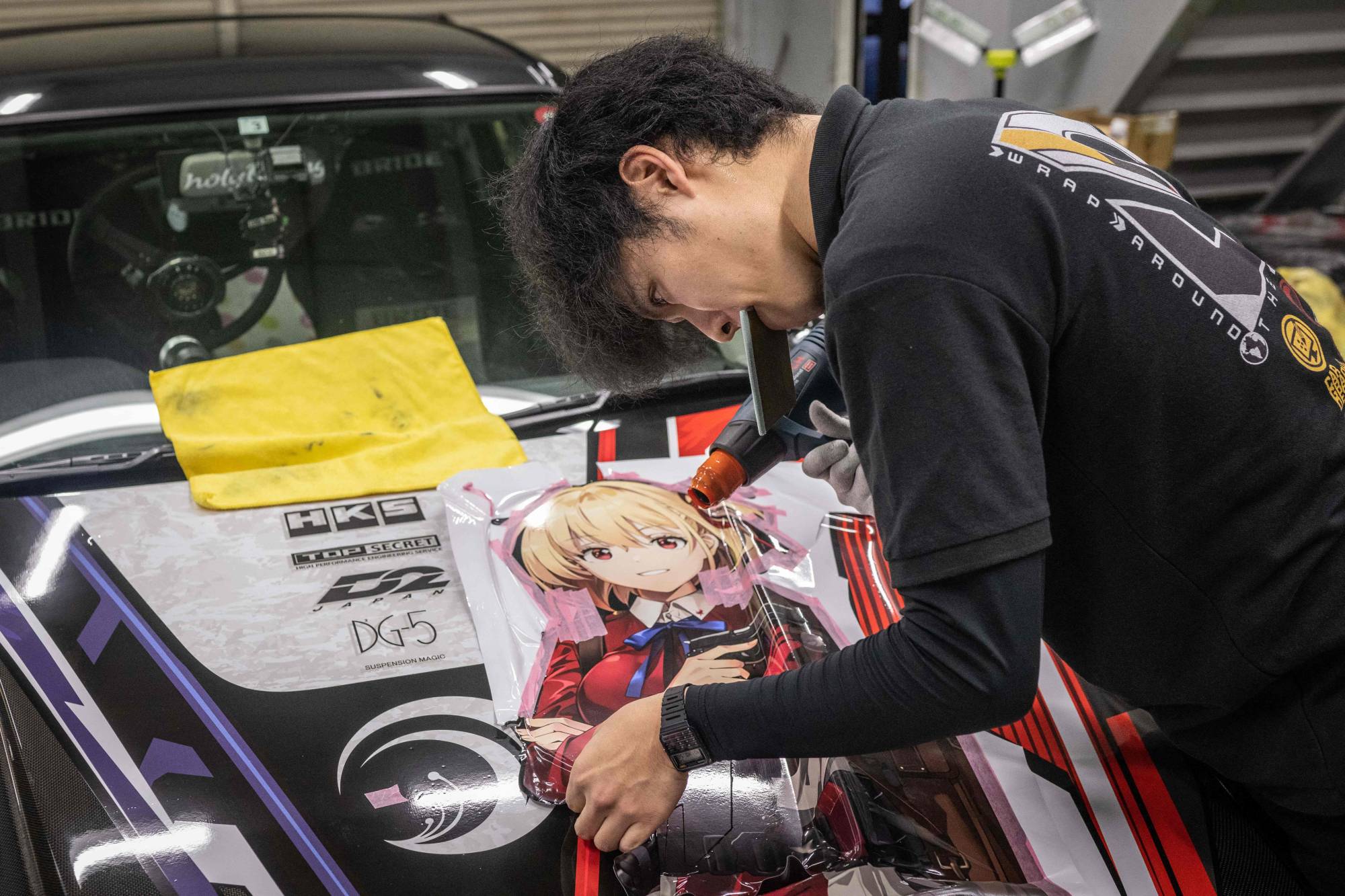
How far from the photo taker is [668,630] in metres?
1.29

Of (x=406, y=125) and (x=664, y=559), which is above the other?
(x=406, y=125)

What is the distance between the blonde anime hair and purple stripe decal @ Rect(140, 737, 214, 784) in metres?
0.45

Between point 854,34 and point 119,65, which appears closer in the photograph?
point 119,65

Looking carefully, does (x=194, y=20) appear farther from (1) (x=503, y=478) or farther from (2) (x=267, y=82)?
(1) (x=503, y=478)

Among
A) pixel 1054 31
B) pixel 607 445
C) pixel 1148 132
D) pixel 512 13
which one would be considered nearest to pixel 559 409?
pixel 607 445

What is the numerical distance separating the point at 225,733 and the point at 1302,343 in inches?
42.7

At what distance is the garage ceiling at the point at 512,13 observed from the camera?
4812 mm

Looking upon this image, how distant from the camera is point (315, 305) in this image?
1.88m

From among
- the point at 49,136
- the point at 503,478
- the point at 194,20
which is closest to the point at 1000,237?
the point at 503,478

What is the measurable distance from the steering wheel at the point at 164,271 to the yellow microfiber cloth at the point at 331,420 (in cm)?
11

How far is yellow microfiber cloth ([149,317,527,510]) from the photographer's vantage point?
159cm

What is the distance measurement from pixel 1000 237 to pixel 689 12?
17.6 ft

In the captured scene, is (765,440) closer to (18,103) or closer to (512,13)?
(18,103)

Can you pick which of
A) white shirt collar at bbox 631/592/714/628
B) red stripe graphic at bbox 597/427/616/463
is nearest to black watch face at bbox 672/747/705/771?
white shirt collar at bbox 631/592/714/628
